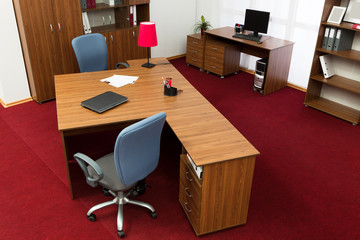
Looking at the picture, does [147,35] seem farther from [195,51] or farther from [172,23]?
[172,23]

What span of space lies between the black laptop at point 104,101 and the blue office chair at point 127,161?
0.51 meters

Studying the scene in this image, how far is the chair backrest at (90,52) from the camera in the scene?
15.0 feet

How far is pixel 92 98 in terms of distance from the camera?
3527mm

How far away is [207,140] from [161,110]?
71 cm

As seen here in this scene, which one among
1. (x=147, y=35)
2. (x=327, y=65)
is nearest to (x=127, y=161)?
(x=147, y=35)

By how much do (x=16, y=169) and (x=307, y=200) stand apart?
3.15m

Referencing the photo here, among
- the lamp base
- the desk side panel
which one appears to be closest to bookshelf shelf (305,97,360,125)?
the desk side panel

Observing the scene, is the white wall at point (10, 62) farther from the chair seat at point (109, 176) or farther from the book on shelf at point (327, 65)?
the book on shelf at point (327, 65)

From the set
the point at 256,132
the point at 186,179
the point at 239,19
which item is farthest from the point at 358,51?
the point at 186,179

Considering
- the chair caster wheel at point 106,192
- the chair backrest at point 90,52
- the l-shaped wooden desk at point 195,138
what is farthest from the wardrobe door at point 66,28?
the chair caster wheel at point 106,192

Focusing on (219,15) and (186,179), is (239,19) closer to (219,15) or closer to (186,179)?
(219,15)

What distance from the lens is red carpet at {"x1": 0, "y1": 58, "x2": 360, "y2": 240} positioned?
10.0ft

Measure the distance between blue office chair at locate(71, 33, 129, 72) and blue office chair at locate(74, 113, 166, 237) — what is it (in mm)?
1988

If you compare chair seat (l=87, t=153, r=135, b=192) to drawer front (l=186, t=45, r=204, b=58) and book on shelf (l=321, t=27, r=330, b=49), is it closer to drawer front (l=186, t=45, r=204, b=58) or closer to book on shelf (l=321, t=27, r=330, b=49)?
book on shelf (l=321, t=27, r=330, b=49)
